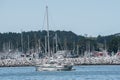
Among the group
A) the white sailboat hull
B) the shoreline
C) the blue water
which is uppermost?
the shoreline

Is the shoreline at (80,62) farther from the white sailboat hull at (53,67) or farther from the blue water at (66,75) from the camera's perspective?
the blue water at (66,75)

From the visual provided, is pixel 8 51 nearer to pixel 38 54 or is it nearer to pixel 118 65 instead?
pixel 38 54

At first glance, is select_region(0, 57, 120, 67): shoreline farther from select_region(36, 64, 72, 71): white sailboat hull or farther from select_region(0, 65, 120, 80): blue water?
select_region(0, 65, 120, 80): blue water

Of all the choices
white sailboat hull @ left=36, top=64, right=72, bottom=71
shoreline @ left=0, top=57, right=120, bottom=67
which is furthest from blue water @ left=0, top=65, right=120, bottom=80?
shoreline @ left=0, top=57, right=120, bottom=67

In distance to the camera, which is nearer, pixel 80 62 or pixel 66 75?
pixel 66 75

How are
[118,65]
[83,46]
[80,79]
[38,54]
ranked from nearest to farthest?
[80,79] < [118,65] < [38,54] < [83,46]

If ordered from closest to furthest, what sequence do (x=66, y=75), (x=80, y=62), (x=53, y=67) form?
(x=66, y=75) < (x=53, y=67) < (x=80, y=62)

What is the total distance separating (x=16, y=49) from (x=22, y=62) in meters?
32.3

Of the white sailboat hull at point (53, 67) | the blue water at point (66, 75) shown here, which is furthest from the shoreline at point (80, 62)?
the blue water at point (66, 75)

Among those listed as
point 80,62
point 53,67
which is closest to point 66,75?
point 53,67

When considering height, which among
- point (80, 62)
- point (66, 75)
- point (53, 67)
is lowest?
point (66, 75)

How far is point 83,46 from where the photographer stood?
654ft

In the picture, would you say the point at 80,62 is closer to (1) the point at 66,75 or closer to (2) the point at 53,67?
(2) the point at 53,67

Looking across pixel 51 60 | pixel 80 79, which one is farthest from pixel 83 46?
pixel 80 79
